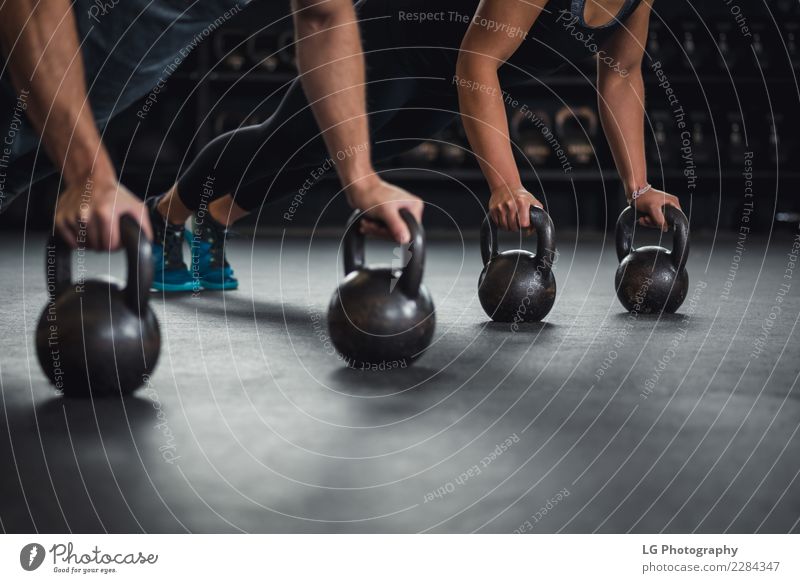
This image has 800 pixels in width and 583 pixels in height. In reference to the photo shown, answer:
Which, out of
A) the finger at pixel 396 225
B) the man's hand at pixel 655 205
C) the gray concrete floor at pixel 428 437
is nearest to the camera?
the gray concrete floor at pixel 428 437

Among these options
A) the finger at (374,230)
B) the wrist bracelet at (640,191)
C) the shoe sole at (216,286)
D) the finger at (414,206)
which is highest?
the wrist bracelet at (640,191)

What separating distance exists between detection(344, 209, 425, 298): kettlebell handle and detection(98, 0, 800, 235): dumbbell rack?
2723mm

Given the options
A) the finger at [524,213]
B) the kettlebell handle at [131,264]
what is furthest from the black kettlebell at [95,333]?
the finger at [524,213]

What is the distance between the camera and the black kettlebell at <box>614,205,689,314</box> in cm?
122

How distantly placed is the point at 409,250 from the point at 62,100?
33cm

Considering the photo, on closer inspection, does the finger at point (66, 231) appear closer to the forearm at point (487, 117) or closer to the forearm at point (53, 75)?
the forearm at point (53, 75)

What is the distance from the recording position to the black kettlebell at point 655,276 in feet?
4.00

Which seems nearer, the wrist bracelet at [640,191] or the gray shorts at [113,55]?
the gray shorts at [113,55]

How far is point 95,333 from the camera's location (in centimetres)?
71

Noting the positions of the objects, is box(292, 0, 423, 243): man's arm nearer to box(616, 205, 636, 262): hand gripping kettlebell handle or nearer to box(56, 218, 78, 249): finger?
box(56, 218, 78, 249): finger

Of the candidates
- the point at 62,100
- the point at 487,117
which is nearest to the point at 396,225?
the point at 62,100

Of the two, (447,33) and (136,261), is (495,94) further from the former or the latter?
(136,261)

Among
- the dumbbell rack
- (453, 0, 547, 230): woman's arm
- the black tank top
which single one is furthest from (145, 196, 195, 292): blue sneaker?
the dumbbell rack

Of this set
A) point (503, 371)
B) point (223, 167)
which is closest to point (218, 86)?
point (223, 167)
